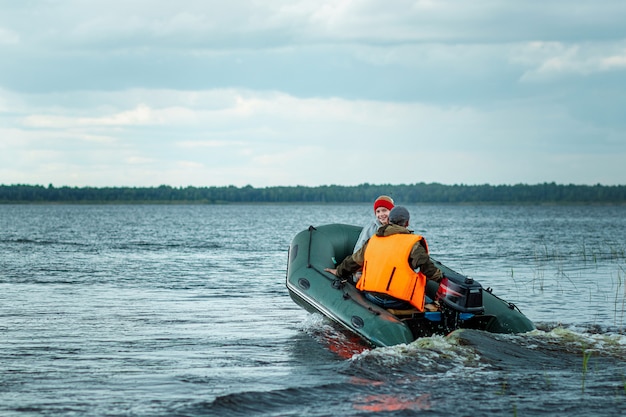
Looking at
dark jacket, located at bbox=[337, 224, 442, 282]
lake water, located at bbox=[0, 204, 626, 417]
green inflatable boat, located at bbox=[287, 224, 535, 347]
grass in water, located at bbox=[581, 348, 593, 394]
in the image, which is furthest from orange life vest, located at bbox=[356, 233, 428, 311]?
grass in water, located at bbox=[581, 348, 593, 394]

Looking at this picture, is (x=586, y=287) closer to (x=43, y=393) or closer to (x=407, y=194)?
(x=43, y=393)

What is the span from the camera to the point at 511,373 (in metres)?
8.09

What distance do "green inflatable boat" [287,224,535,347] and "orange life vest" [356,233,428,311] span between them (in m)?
0.25

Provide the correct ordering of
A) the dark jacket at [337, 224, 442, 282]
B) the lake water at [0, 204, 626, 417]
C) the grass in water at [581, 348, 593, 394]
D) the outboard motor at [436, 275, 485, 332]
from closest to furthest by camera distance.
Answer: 1. the lake water at [0, 204, 626, 417]
2. the grass in water at [581, 348, 593, 394]
3. the dark jacket at [337, 224, 442, 282]
4. the outboard motor at [436, 275, 485, 332]

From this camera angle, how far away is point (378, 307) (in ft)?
31.2

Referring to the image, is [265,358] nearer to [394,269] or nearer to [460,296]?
[394,269]

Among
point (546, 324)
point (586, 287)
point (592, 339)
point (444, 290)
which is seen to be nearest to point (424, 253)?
point (444, 290)

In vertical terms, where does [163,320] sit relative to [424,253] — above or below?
below

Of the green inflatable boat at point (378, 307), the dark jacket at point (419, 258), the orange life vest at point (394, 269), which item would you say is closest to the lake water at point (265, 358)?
the green inflatable boat at point (378, 307)

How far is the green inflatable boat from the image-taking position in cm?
905

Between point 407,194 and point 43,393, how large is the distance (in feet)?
483

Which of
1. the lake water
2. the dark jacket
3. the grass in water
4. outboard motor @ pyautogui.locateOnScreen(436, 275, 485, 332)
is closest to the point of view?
the lake water

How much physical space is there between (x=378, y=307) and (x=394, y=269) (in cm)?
65

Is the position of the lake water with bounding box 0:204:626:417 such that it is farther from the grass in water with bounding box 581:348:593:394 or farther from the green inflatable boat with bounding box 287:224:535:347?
the green inflatable boat with bounding box 287:224:535:347
